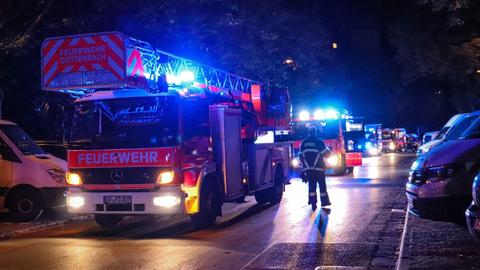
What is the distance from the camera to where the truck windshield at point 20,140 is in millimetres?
12508

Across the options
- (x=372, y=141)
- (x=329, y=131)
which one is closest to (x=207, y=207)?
(x=329, y=131)

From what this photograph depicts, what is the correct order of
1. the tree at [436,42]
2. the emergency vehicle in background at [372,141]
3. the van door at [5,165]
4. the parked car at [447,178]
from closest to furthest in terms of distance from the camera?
the parked car at [447,178]
the van door at [5,165]
the tree at [436,42]
the emergency vehicle in background at [372,141]

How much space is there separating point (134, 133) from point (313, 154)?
13.9 feet

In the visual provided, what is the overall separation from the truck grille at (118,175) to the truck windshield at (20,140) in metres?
3.16

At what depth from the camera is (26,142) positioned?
1287 centimetres

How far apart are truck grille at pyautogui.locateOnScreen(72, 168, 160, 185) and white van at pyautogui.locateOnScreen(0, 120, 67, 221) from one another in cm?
280

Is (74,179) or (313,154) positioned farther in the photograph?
(313,154)

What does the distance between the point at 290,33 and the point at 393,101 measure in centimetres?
3239

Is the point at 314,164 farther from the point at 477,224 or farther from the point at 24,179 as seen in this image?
the point at 24,179

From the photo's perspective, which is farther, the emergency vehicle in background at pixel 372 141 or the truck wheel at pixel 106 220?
the emergency vehicle in background at pixel 372 141

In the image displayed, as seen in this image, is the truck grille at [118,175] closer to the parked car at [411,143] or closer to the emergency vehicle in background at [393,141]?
the emergency vehicle in background at [393,141]

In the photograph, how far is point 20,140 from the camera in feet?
41.7

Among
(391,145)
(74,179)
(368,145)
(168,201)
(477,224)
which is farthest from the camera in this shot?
(391,145)

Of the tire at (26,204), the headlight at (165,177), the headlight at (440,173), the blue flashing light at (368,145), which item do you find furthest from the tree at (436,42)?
the tire at (26,204)
